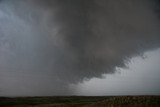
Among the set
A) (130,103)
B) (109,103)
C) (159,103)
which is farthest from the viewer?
(109,103)

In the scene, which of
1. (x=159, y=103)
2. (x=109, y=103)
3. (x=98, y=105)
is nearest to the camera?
(x=159, y=103)

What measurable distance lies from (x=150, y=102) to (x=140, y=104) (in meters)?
1.71

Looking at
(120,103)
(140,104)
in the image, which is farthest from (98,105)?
(140,104)

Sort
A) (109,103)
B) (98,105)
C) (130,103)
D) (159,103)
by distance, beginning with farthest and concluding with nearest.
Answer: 1. (98,105)
2. (109,103)
3. (130,103)
4. (159,103)

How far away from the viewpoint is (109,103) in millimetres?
42406

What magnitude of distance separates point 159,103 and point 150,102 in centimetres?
163

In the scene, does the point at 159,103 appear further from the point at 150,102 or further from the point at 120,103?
the point at 120,103

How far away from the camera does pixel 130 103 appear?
36969 mm

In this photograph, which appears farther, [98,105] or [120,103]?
[98,105]

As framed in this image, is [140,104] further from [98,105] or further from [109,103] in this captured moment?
[98,105]

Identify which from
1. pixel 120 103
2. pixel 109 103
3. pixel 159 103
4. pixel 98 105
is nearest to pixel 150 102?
pixel 159 103

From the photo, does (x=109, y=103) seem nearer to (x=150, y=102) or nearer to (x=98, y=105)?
(x=98, y=105)

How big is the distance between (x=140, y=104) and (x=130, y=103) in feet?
6.87

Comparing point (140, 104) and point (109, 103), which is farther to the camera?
point (109, 103)
